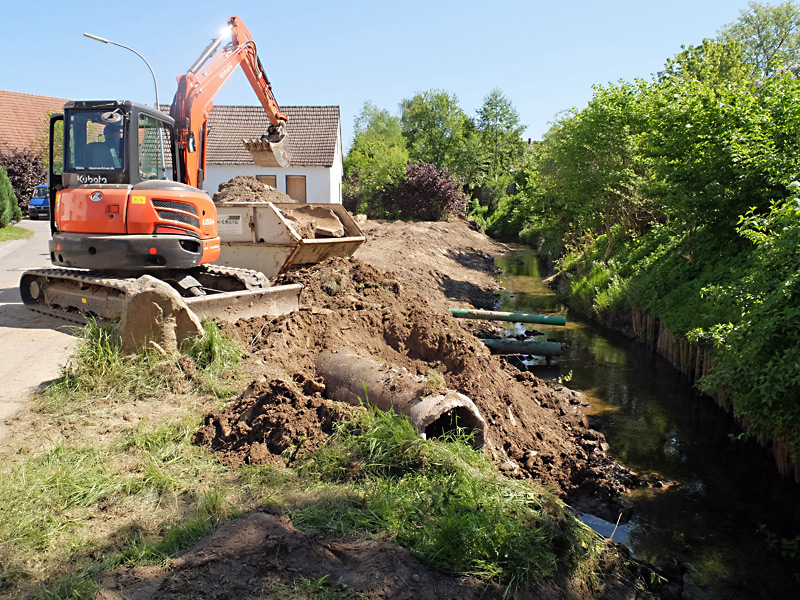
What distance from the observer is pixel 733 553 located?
20.5 ft

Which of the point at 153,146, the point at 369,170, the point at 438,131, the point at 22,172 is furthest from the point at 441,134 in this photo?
the point at 153,146

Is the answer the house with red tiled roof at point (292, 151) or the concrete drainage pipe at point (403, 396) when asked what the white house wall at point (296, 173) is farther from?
the concrete drainage pipe at point (403, 396)

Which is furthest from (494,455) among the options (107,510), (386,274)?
Answer: (386,274)

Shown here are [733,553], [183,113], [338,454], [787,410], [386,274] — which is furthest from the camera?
[386,274]

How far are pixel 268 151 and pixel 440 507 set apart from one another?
10705 millimetres

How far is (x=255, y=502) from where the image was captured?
5070 millimetres

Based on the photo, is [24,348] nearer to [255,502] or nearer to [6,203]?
[255,502]

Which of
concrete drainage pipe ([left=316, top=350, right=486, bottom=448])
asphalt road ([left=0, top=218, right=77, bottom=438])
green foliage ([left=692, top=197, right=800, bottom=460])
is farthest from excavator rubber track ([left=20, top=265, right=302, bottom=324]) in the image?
green foliage ([left=692, top=197, right=800, bottom=460])

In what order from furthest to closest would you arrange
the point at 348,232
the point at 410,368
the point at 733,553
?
the point at 348,232
the point at 410,368
the point at 733,553

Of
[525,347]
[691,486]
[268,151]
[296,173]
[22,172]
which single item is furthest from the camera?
[22,172]

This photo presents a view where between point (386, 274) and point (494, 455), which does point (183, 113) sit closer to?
point (386, 274)

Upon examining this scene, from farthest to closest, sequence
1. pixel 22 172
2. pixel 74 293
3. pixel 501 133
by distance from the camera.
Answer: pixel 501 133
pixel 22 172
pixel 74 293

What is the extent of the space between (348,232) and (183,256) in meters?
5.26

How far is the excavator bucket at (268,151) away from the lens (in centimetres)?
1398
